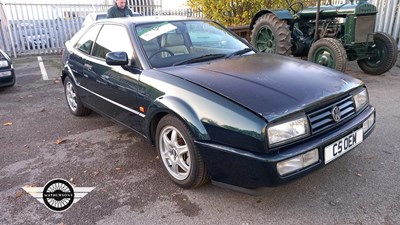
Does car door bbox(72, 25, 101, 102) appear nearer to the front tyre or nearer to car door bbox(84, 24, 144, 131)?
car door bbox(84, 24, 144, 131)

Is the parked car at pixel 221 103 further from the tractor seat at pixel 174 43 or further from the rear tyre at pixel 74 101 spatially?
the rear tyre at pixel 74 101

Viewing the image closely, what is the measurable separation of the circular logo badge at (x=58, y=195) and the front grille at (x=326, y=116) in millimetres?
2079

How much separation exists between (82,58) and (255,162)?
9.63 feet

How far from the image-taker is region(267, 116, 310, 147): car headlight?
87.1 inches

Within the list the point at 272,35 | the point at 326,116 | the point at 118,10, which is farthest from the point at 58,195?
the point at 272,35

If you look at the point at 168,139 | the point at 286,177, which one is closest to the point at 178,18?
the point at 168,139

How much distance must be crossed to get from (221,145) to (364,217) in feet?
3.82

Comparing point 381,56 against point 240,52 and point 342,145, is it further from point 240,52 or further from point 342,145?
point 342,145

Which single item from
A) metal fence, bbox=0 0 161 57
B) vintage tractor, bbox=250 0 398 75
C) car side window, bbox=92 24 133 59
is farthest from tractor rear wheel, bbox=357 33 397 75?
metal fence, bbox=0 0 161 57

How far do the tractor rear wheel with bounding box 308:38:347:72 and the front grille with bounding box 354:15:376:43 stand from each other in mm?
558

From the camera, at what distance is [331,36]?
6355 mm

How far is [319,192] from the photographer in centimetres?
272

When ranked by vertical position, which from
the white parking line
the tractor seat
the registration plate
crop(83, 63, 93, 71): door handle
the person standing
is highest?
the person standing

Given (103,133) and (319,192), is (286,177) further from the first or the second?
(103,133)
